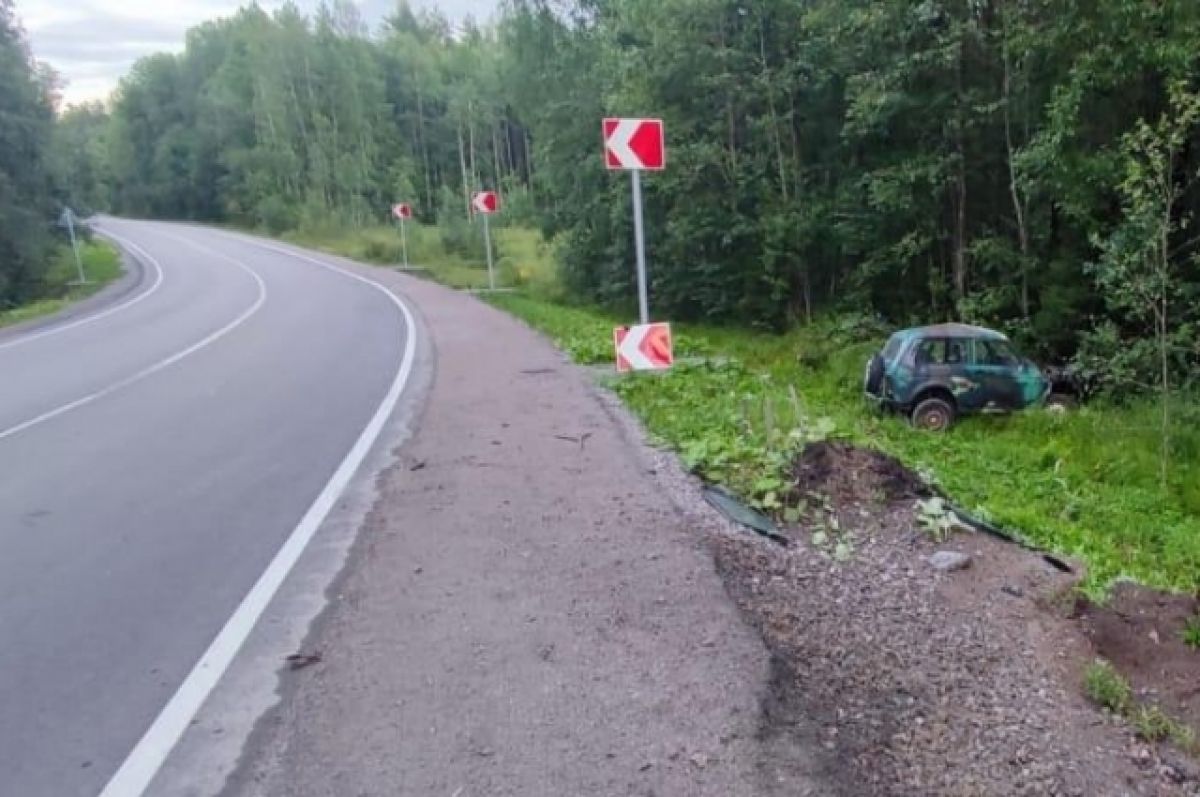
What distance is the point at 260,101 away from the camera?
6209 cm

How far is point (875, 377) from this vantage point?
12.5 m

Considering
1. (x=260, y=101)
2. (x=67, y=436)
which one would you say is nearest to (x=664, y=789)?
(x=67, y=436)

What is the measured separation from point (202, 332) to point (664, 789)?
675 inches

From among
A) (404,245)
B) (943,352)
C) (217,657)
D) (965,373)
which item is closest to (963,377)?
(965,373)

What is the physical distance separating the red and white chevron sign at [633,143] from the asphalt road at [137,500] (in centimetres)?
361

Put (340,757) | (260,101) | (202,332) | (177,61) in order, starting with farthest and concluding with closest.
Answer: (177,61)
(260,101)
(202,332)
(340,757)

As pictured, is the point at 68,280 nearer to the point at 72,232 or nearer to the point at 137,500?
the point at 72,232

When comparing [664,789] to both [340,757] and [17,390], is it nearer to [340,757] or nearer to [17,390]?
[340,757]

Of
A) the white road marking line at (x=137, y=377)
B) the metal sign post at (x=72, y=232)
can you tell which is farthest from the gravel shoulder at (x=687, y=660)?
the metal sign post at (x=72, y=232)

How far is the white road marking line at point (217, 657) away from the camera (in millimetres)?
3188

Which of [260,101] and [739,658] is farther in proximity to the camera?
[260,101]

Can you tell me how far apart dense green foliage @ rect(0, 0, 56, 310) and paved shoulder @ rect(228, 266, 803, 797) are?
30.3 meters

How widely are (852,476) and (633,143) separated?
3.65 metres

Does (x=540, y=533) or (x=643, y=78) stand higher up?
(x=643, y=78)
